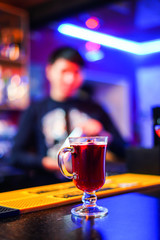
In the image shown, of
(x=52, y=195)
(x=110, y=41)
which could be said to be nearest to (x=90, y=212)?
(x=52, y=195)

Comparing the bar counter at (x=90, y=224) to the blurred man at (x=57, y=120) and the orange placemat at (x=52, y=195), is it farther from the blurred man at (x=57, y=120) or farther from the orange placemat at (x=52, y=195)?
the blurred man at (x=57, y=120)

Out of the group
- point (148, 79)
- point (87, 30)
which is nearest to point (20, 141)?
point (87, 30)

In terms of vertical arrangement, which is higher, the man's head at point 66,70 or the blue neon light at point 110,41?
the blue neon light at point 110,41

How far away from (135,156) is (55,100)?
1.17m

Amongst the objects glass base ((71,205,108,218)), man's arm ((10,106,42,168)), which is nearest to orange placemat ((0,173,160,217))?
glass base ((71,205,108,218))

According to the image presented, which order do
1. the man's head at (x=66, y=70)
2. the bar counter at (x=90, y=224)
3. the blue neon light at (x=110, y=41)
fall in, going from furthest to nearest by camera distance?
the blue neon light at (x=110, y=41), the man's head at (x=66, y=70), the bar counter at (x=90, y=224)

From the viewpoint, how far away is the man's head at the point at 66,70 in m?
2.69

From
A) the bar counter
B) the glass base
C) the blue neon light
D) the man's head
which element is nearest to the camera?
the bar counter

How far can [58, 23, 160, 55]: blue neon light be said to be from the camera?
18.3 feet

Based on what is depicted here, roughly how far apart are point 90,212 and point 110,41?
6049mm

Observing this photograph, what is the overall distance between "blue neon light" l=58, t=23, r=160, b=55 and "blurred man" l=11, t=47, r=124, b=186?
105 inches

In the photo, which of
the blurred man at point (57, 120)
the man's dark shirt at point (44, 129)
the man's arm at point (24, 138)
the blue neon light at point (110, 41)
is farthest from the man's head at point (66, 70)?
the blue neon light at point (110, 41)

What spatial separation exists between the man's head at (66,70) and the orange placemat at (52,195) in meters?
1.36

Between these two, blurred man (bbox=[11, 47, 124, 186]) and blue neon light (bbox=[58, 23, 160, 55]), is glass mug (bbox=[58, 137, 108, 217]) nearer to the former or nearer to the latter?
blurred man (bbox=[11, 47, 124, 186])
